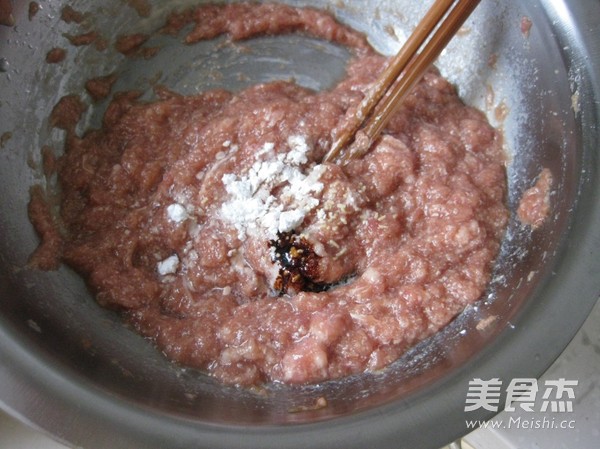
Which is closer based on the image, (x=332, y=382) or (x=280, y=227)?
(x=332, y=382)

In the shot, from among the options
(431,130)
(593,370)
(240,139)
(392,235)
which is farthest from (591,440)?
(240,139)

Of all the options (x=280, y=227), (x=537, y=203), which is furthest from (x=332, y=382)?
(x=537, y=203)

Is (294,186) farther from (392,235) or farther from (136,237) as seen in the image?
(136,237)

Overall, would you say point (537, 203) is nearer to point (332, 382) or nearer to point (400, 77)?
point (400, 77)

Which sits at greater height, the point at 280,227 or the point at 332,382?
the point at 280,227

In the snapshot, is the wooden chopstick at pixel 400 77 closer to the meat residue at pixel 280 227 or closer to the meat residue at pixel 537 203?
the meat residue at pixel 280 227

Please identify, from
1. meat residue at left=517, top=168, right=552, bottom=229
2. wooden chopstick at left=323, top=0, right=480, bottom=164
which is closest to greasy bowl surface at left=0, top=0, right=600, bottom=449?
meat residue at left=517, top=168, right=552, bottom=229
